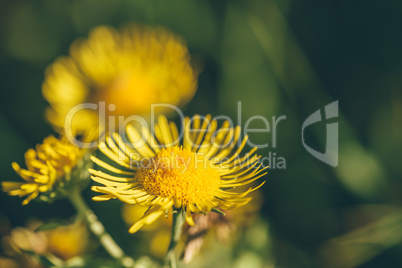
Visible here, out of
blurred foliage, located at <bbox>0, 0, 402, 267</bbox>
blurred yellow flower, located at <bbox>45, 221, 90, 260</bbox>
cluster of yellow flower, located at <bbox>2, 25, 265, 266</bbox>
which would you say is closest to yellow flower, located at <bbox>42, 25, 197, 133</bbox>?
cluster of yellow flower, located at <bbox>2, 25, 265, 266</bbox>

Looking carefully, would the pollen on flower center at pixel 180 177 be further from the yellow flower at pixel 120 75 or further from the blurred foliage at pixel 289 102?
the yellow flower at pixel 120 75

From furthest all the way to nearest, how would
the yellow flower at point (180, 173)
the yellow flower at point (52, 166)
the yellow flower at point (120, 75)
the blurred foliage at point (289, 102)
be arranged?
1. the yellow flower at point (120, 75)
2. the blurred foliage at point (289, 102)
3. the yellow flower at point (52, 166)
4. the yellow flower at point (180, 173)

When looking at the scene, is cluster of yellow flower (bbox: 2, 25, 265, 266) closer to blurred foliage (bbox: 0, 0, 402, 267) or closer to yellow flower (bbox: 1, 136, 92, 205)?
yellow flower (bbox: 1, 136, 92, 205)

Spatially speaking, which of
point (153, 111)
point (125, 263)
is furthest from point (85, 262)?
point (153, 111)

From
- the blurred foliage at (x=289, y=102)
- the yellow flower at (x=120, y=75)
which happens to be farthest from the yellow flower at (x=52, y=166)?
the yellow flower at (x=120, y=75)

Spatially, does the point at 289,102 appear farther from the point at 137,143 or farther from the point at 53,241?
the point at 53,241

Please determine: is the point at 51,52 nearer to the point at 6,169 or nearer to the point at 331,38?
the point at 6,169

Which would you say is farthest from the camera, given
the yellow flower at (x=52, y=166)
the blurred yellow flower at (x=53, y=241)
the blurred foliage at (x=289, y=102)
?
the blurred foliage at (x=289, y=102)

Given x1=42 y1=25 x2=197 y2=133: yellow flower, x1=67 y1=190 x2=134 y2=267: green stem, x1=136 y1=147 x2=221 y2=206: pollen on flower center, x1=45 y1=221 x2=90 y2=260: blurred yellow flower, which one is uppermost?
x1=42 y1=25 x2=197 y2=133: yellow flower
